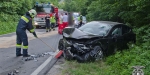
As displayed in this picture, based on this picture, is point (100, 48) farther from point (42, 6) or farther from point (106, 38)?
point (42, 6)

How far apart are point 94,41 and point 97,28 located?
3.82 feet

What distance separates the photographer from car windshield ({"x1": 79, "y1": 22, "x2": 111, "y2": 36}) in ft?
28.3

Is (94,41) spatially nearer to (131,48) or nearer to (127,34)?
(131,48)

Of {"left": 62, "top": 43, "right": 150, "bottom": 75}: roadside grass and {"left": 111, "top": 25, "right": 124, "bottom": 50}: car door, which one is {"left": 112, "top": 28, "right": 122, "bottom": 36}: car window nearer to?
{"left": 111, "top": 25, "right": 124, "bottom": 50}: car door

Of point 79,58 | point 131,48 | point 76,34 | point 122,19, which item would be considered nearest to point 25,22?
point 76,34

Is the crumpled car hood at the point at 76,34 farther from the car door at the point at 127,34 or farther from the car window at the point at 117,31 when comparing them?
the car door at the point at 127,34

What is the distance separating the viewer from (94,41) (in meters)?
7.83

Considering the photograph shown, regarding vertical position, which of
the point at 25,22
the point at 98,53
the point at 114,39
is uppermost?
the point at 25,22

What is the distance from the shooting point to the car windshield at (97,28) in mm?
8617

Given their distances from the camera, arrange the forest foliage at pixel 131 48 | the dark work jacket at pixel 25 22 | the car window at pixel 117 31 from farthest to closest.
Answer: the car window at pixel 117 31, the dark work jacket at pixel 25 22, the forest foliage at pixel 131 48

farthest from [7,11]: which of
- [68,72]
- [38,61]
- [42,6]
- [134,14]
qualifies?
[68,72]

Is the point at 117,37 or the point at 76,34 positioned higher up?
the point at 76,34

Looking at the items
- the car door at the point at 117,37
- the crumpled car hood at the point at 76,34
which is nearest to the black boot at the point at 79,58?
the crumpled car hood at the point at 76,34

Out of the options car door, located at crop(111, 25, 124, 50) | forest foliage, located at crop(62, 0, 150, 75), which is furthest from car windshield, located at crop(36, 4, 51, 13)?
car door, located at crop(111, 25, 124, 50)
